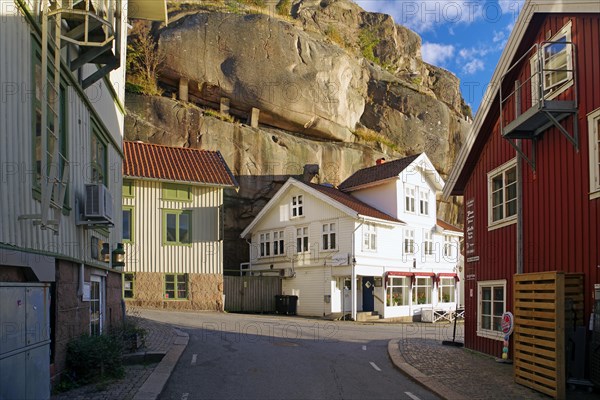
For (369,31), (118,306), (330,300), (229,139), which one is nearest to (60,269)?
(118,306)

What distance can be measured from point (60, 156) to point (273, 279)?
25.5 metres

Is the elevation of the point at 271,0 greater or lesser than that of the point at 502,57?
greater

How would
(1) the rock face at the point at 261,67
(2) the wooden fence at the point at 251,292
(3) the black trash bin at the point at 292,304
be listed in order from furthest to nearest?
(1) the rock face at the point at 261,67 < (3) the black trash bin at the point at 292,304 < (2) the wooden fence at the point at 251,292

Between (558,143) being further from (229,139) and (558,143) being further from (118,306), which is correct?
(229,139)

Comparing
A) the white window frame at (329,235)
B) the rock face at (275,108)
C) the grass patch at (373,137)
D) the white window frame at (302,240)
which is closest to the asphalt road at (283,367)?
the white window frame at (329,235)

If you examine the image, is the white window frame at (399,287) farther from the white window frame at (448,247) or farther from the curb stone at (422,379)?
the curb stone at (422,379)

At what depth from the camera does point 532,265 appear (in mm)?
13781

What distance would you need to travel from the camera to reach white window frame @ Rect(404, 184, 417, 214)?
3609 cm

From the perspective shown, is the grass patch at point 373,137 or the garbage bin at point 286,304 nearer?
the garbage bin at point 286,304

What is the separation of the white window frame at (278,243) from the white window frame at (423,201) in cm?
839

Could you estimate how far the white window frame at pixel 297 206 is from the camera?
116ft

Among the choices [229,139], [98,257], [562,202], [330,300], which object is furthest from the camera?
[229,139]

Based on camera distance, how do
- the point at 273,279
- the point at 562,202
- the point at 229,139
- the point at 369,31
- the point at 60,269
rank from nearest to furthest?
the point at 60,269
the point at 562,202
the point at 273,279
the point at 229,139
the point at 369,31

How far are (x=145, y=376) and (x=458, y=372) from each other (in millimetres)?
6411
